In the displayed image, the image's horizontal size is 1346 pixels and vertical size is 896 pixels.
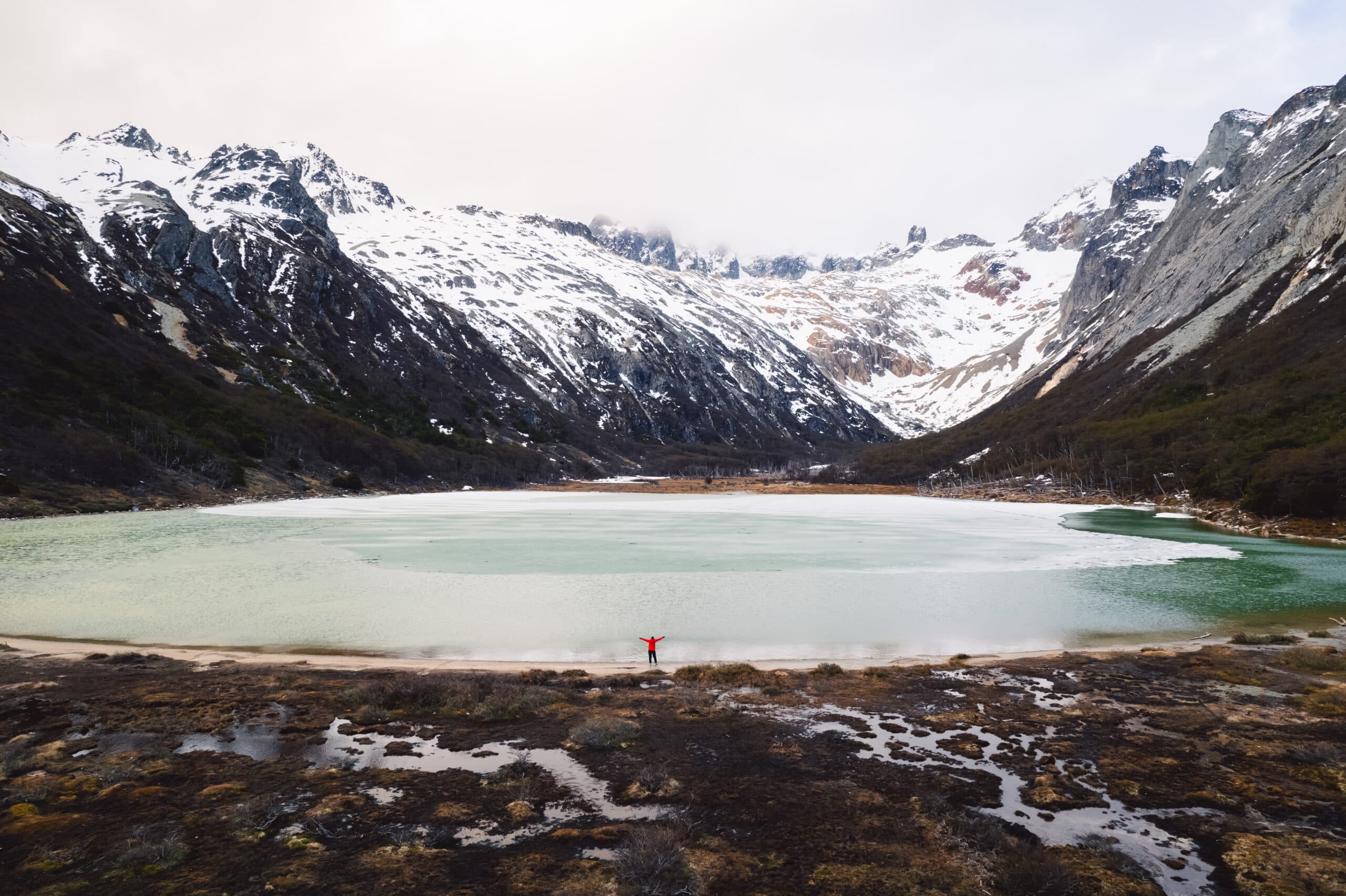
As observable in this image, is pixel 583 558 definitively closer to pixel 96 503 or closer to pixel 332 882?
pixel 332 882

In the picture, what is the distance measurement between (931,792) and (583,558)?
3575cm

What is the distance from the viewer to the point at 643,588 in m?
35.1

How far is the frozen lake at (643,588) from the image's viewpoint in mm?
25531

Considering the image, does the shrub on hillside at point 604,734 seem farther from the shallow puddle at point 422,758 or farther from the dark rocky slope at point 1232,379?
the dark rocky slope at point 1232,379

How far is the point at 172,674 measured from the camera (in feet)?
63.8

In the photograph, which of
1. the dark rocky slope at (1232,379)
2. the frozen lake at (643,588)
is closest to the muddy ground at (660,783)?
the frozen lake at (643,588)

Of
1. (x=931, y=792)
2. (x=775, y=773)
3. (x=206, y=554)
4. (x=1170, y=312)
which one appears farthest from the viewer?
(x=1170, y=312)

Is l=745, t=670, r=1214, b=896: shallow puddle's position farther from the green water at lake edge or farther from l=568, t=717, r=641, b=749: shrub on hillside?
the green water at lake edge

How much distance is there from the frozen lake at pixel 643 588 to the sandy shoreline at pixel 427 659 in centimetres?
64

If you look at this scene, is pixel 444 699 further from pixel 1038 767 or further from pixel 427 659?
pixel 1038 767

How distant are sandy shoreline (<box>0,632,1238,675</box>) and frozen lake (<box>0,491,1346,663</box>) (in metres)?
0.64

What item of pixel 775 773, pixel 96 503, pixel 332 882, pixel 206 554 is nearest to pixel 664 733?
pixel 775 773

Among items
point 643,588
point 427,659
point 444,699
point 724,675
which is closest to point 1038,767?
point 724,675

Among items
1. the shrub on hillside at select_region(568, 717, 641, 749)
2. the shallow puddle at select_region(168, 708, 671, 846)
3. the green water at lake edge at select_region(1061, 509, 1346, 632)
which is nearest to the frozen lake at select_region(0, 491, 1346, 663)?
the green water at lake edge at select_region(1061, 509, 1346, 632)
